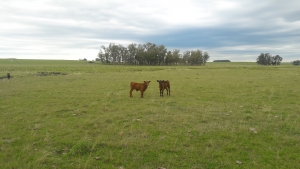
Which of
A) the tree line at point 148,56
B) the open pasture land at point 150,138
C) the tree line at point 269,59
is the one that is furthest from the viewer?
the tree line at point 269,59

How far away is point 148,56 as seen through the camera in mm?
121062

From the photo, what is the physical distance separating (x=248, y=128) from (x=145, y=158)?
482cm

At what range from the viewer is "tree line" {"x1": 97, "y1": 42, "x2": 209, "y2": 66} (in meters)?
124

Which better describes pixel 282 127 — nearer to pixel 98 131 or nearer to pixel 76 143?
pixel 98 131

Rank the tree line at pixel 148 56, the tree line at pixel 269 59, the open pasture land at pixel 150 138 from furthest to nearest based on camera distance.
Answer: the tree line at pixel 269 59, the tree line at pixel 148 56, the open pasture land at pixel 150 138

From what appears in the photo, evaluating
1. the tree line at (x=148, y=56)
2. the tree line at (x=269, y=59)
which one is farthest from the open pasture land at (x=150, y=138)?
the tree line at (x=269, y=59)

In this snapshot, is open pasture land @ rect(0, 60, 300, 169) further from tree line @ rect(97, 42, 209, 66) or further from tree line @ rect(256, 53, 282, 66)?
tree line @ rect(256, 53, 282, 66)

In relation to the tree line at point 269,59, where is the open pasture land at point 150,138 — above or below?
below

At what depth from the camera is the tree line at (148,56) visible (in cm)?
12381

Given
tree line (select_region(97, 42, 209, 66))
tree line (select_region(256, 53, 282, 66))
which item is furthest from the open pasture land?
tree line (select_region(256, 53, 282, 66))

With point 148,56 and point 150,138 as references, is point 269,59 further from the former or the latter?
point 150,138

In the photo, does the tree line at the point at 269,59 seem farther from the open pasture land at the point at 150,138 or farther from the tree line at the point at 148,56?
the open pasture land at the point at 150,138

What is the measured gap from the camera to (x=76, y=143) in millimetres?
7031

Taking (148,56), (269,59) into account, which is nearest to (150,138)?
(148,56)
